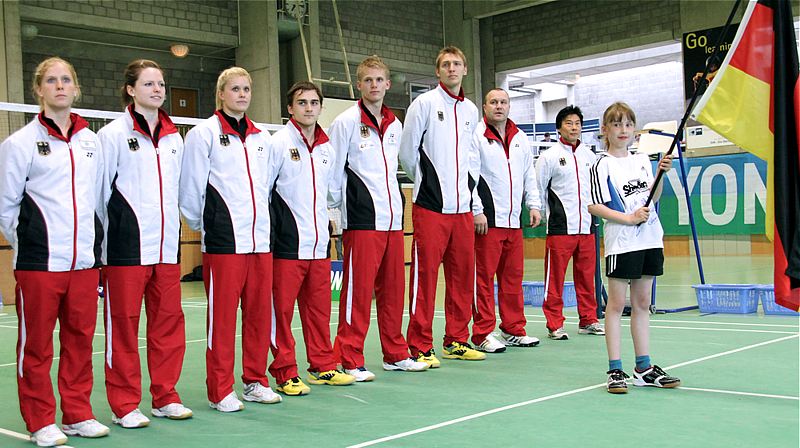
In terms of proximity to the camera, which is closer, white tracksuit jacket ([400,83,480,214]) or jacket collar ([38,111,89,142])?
jacket collar ([38,111,89,142])

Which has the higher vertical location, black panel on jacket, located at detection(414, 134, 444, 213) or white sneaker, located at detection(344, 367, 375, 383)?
black panel on jacket, located at detection(414, 134, 444, 213)

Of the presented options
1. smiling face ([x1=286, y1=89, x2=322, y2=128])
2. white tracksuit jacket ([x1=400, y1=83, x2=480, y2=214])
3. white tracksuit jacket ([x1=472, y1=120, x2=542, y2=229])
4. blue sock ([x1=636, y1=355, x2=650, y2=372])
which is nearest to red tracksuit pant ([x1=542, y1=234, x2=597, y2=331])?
white tracksuit jacket ([x1=472, y1=120, x2=542, y2=229])

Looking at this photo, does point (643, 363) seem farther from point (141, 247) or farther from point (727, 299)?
point (727, 299)

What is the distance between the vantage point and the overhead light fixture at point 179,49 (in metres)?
21.0

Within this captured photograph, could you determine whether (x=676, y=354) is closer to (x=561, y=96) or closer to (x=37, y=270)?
(x=37, y=270)

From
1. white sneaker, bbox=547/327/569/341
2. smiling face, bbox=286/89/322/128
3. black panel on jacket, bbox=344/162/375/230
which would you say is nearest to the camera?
smiling face, bbox=286/89/322/128

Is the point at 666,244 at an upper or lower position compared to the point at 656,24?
lower

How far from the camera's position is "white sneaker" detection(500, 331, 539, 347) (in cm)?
689

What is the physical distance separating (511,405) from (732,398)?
1.15m

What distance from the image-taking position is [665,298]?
10008 mm

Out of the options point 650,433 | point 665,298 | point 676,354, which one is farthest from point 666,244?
point 650,433

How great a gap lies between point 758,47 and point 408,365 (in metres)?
2.95

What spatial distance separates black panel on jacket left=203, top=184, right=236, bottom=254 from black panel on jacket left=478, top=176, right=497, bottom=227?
2.63 metres

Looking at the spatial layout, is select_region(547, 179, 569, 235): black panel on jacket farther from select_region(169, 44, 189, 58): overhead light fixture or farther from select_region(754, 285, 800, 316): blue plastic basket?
select_region(169, 44, 189, 58): overhead light fixture
